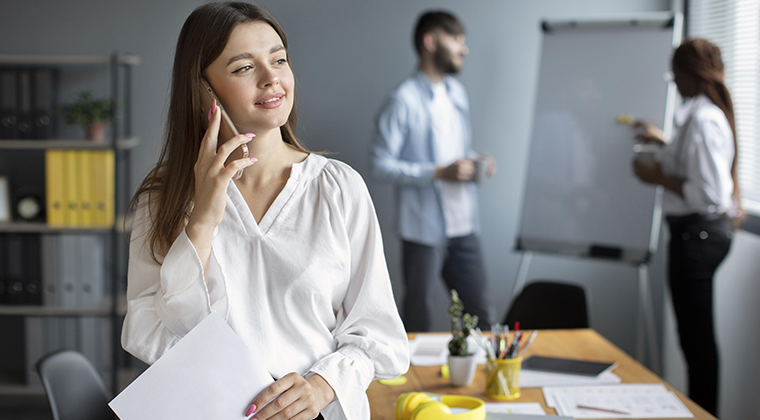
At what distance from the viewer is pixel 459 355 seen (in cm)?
175

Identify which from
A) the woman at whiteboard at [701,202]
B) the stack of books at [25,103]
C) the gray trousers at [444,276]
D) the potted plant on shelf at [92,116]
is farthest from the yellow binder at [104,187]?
the woman at whiteboard at [701,202]

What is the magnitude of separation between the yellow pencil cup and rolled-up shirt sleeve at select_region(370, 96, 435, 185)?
1656mm

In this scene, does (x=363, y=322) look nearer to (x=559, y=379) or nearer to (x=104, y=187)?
(x=559, y=379)

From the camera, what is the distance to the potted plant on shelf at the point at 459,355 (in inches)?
68.3

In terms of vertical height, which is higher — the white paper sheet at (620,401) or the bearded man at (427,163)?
the bearded man at (427,163)

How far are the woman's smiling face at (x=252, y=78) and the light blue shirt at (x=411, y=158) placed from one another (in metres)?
2.04

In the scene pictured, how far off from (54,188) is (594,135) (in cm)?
275

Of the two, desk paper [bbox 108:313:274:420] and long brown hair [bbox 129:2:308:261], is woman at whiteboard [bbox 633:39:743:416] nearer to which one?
long brown hair [bbox 129:2:308:261]

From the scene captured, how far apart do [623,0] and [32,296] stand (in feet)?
11.9

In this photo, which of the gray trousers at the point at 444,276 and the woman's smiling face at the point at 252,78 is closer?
the woman's smiling face at the point at 252,78

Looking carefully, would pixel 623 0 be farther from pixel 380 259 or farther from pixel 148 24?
pixel 380 259

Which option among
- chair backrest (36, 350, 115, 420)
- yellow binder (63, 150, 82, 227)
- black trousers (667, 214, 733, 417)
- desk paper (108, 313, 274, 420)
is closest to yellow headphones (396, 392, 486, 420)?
desk paper (108, 313, 274, 420)

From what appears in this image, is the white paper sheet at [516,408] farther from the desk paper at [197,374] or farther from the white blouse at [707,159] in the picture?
the white blouse at [707,159]

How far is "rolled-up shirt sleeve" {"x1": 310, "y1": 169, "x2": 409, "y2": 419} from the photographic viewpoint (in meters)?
1.21
